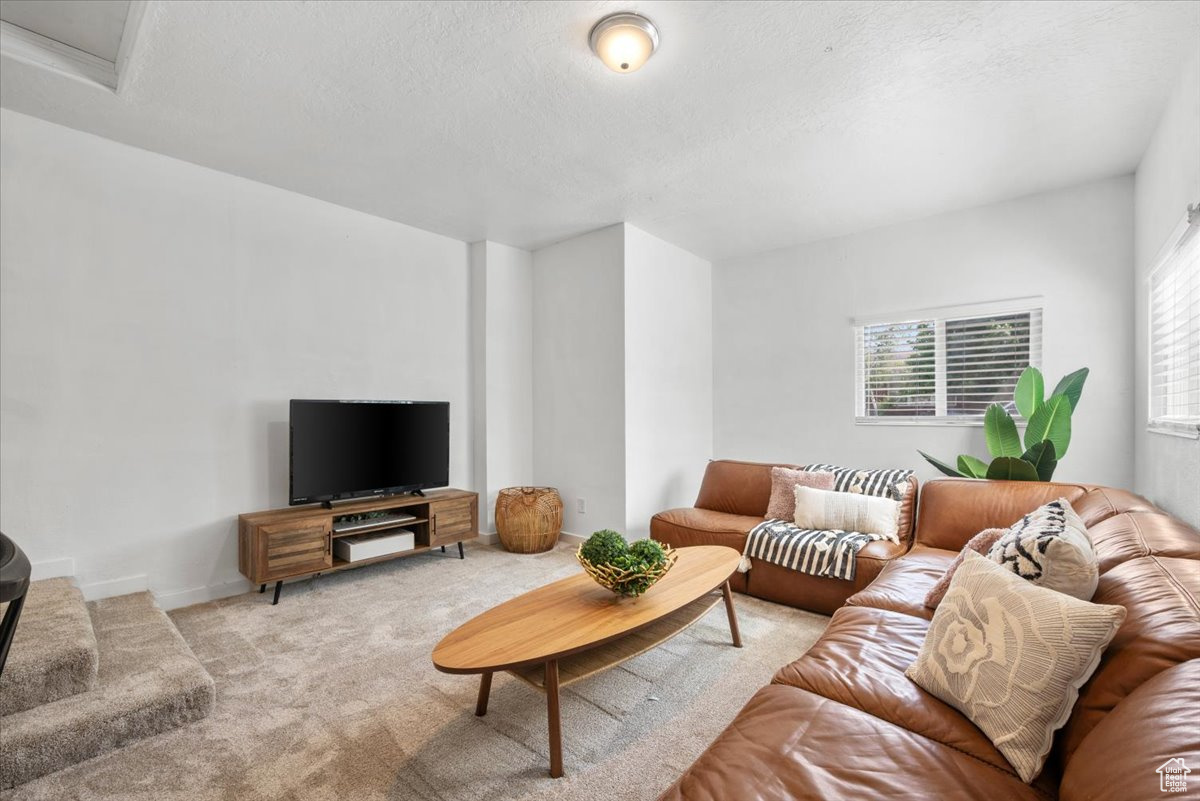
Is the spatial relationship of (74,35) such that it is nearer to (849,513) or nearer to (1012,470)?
(849,513)

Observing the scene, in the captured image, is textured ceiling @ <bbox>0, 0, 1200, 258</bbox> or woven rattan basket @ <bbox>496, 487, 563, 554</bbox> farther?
woven rattan basket @ <bbox>496, 487, 563, 554</bbox>

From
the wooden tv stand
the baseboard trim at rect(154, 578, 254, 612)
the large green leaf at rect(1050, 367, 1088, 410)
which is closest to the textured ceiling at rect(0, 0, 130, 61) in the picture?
the wooden tv stand

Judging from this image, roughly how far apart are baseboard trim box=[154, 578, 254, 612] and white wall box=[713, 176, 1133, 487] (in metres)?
3.92

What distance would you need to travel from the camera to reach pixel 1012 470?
120 inches

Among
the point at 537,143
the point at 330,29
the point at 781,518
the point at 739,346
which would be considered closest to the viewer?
the point at 330,29

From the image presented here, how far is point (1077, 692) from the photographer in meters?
1.15

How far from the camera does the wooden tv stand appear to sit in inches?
122

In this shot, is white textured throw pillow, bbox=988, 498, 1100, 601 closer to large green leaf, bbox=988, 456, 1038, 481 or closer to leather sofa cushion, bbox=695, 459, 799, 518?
large green leaf, bbox=988, 456, 1038, 481

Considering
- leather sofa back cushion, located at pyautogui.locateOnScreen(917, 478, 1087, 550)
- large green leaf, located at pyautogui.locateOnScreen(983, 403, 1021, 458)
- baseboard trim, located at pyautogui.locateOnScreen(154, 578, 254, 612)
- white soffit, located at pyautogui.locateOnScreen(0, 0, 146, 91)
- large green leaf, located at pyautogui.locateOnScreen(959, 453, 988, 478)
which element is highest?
white soffit, located at pyautogui.locateOnScreen(0, 0, 146, 91)

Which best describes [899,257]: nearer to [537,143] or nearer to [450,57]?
[537,143]

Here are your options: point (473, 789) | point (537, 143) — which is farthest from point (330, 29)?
point (473, 789)

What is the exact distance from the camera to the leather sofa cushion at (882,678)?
124 centimetres

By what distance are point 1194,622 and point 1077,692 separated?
260 mm

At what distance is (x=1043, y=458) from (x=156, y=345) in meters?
5.18
